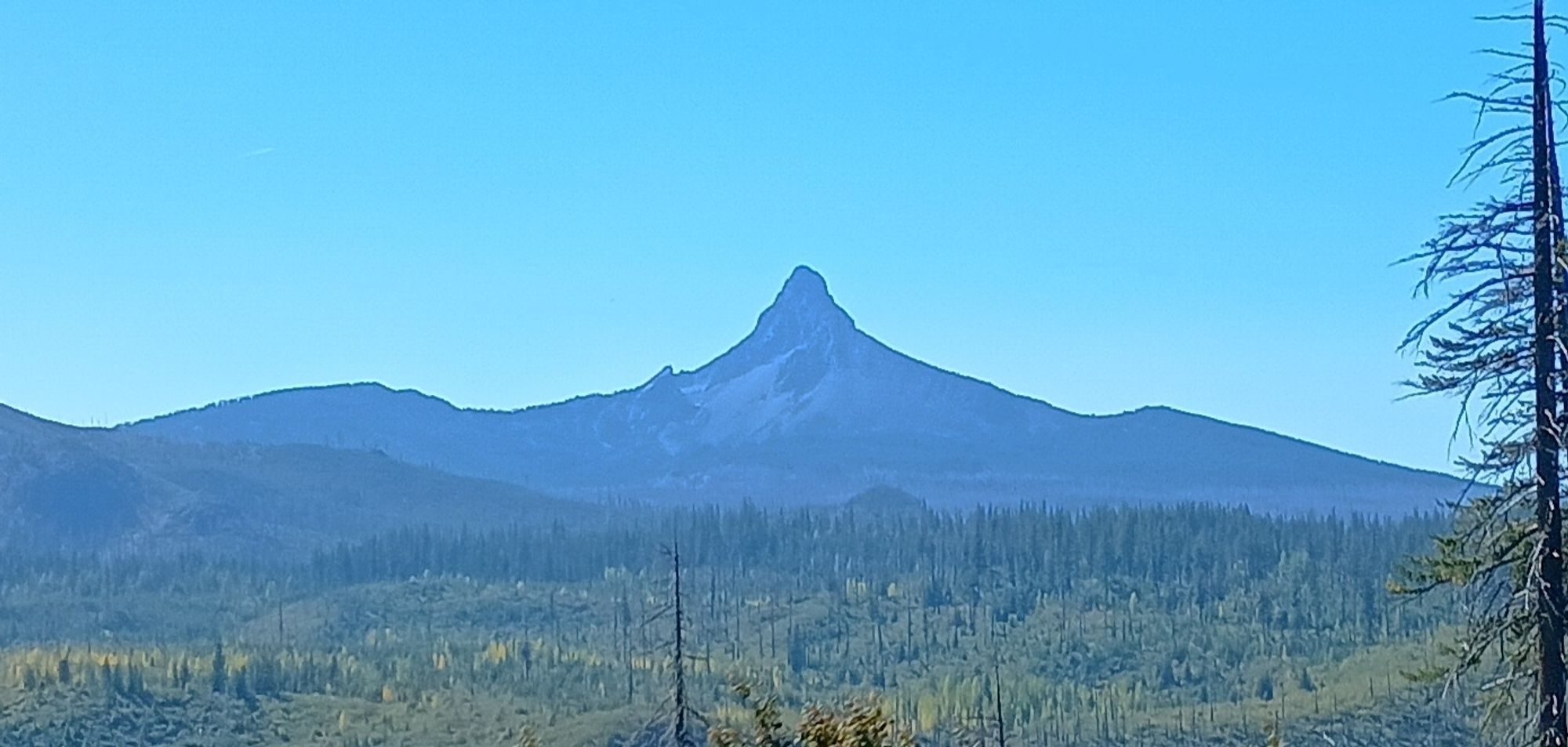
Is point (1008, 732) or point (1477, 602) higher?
point (1477, 602)

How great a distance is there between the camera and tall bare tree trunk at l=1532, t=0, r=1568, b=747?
2288 centimetres

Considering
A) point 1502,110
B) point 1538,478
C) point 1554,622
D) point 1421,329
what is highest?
point 1502,110

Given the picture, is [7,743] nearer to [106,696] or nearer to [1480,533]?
[106,696]

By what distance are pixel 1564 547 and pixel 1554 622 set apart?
3.06 feet

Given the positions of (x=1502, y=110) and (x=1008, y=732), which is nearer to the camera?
(x=1502, y=110)

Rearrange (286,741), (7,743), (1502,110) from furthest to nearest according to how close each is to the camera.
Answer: (286,741)
(7,743)
(1502,110)

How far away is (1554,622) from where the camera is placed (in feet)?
76.2

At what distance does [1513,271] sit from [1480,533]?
125 inches

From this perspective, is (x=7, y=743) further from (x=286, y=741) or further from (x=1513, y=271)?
(x=1513, y=271)

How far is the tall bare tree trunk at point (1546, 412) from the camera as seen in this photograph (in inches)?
901

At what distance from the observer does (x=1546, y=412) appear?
75.8 ft

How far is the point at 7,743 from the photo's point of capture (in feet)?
593

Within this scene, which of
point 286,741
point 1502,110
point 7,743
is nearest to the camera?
point 1502,110

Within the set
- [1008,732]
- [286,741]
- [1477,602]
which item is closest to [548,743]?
[286,741]
